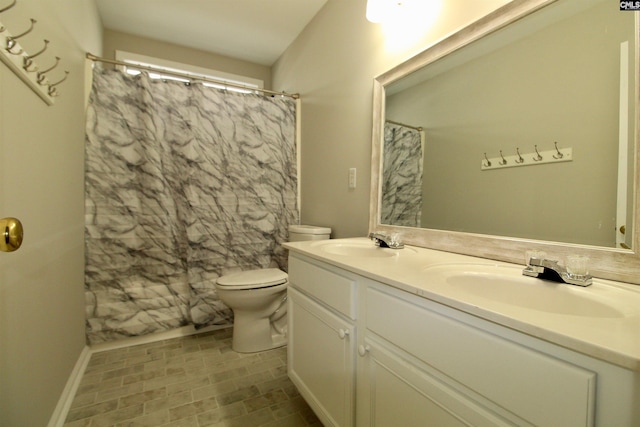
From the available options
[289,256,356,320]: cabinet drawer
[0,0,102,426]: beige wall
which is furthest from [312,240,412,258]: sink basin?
[0,0,102,426]: beige wall

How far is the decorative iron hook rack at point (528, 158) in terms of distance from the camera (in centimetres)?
87

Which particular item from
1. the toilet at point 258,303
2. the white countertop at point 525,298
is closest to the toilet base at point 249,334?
the toilet at point 258,303

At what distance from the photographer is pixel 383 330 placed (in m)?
0.83

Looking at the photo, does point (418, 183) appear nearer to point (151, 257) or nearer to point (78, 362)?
point (151, 257)

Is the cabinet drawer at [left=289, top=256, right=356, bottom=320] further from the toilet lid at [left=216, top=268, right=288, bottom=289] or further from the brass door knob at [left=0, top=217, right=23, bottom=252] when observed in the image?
the brass door knob at [left=0, top=217, right=23, bottom=252]

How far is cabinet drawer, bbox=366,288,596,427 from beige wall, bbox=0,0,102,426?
1.15 metres

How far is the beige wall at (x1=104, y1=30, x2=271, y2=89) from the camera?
2.44 m

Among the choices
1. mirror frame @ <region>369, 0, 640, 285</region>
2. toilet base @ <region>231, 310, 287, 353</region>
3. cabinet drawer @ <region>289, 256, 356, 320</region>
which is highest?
mirror frame @ <region>369, 0, 640, 285</region>

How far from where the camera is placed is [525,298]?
31.0 inches

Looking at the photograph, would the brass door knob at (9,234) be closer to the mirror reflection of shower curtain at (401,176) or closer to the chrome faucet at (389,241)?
the chrome faucet at (389,241)

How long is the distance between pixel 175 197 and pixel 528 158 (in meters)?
2.13

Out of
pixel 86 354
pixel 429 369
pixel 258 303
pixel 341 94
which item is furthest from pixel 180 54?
pixel 429 369

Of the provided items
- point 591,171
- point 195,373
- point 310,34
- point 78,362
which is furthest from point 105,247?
point 591,171

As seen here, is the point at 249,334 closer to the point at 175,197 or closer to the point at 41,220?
the point at 175,197
